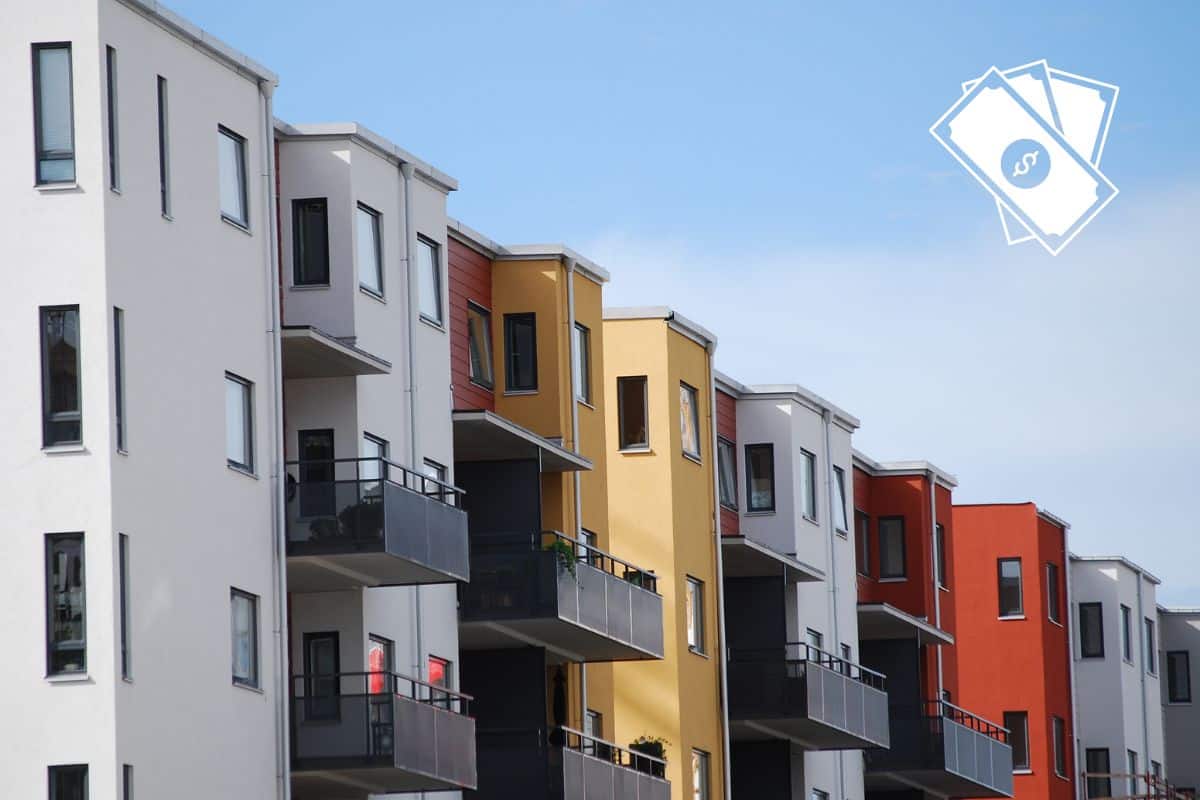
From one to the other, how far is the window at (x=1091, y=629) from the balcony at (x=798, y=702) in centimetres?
2140

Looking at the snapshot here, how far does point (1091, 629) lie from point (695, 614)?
27272mm

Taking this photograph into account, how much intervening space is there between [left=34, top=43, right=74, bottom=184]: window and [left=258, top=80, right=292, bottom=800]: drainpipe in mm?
4650

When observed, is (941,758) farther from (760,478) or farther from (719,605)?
(719,605)

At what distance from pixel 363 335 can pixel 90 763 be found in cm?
1024

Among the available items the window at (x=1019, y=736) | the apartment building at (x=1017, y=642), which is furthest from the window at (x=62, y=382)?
the window at (x=1019, y=736)

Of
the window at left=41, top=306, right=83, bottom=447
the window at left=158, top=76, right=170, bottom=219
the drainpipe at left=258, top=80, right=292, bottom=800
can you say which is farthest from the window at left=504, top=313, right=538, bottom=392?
the window at left=41, top=306, right=83, bottom=447

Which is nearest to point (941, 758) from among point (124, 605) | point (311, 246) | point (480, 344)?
point (480, 344)

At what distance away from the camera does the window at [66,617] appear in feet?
122

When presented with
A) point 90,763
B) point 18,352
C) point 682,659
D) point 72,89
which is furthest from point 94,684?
point 682,659

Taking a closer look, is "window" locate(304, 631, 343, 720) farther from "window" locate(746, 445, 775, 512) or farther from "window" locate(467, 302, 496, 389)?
"window" locate(746, 445, 775, 512)

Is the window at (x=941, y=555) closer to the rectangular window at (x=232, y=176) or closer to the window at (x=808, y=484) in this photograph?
the window at (x=808, y=484)

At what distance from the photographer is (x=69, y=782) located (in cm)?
3684

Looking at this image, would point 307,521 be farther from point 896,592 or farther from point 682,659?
point 896,592

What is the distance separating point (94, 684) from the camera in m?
37.0
